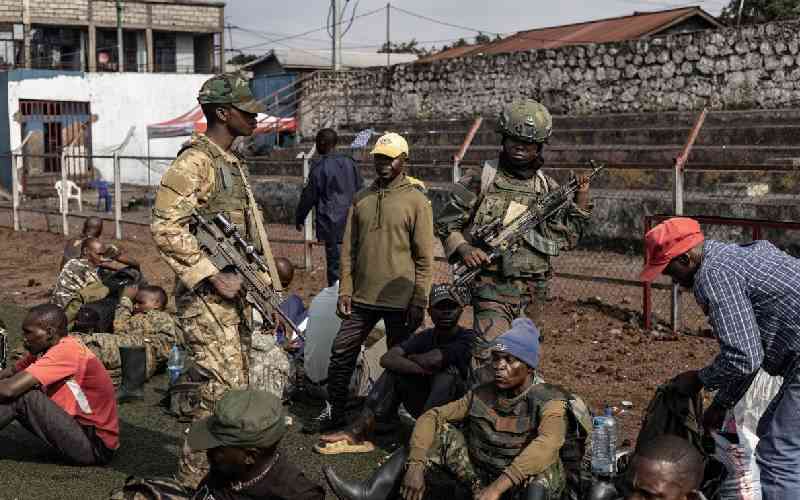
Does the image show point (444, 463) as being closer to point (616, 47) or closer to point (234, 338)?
point (234, 338)

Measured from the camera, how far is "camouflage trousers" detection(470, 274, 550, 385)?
5.65 meters

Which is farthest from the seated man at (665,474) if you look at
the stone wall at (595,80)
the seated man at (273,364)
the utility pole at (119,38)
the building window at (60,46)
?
the building window at (60,46)

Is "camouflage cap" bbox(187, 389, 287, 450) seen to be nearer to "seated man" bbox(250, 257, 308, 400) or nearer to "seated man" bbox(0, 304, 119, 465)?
"seated man" bbox(0, 304, 119, 465)

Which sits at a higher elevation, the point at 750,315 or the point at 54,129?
the point at 54,129

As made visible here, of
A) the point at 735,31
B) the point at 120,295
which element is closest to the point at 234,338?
Answer: the point at 120,295

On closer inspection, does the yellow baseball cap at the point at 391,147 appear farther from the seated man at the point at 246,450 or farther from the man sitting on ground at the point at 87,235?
the man sitting on ground at the point at 87,235

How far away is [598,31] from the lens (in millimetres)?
25000

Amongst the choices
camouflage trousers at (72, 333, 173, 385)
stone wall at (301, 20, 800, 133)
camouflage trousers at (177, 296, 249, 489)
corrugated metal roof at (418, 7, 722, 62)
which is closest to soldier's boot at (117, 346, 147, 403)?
camouflage trousers at (72, 333, 173, 385)

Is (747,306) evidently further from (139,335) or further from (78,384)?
(139,335)

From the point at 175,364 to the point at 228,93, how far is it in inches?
139

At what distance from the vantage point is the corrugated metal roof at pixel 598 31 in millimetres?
23578

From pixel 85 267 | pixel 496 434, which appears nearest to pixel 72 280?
pixel 85 267

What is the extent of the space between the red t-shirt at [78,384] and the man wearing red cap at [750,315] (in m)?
3.39

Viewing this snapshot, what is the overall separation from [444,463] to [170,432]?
2.56 meters
